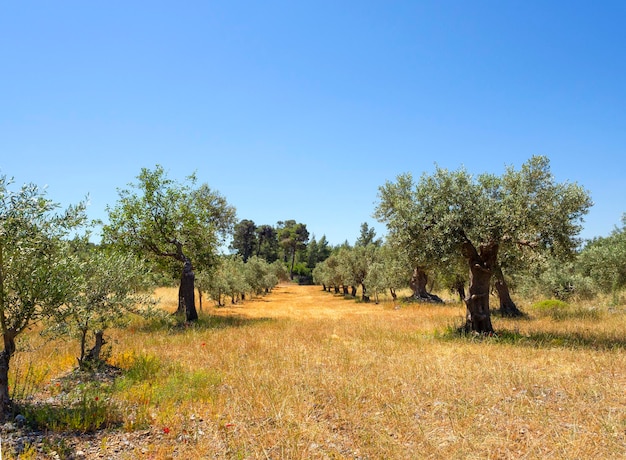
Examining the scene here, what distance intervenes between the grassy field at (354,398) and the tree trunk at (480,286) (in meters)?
2.32

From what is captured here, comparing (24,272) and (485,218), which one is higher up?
(485,218)

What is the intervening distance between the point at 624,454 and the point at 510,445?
161 cm

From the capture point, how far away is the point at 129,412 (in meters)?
7.15

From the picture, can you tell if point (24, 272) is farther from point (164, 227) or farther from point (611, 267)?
point (611, 267)

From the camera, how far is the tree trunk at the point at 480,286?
52.0 feet

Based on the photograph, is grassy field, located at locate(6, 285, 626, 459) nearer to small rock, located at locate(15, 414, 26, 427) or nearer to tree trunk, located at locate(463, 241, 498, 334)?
small rock, located at locate(15, 414, 26, 427)

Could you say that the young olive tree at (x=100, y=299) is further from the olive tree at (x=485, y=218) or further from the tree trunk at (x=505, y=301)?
the tree trunk at (x=505, y=301)

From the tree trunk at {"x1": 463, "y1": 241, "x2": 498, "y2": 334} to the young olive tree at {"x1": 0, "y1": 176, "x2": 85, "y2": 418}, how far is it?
15255mm

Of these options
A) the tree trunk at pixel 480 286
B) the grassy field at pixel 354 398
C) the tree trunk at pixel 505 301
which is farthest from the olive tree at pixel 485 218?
the tree trunk at pixel 505 301

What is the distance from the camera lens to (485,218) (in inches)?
584

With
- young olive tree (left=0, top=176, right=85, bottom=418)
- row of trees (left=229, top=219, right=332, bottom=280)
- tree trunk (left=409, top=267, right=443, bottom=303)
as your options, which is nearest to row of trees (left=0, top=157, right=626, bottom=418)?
young olive tree (left=0, top=176, right=85, bottom=418)

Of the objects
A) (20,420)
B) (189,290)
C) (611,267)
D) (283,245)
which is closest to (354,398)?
(20,420)

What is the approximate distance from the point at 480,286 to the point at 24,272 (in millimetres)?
16737

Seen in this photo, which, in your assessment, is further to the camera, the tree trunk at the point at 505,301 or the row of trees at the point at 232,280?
the row of trees at the point at 232,280
